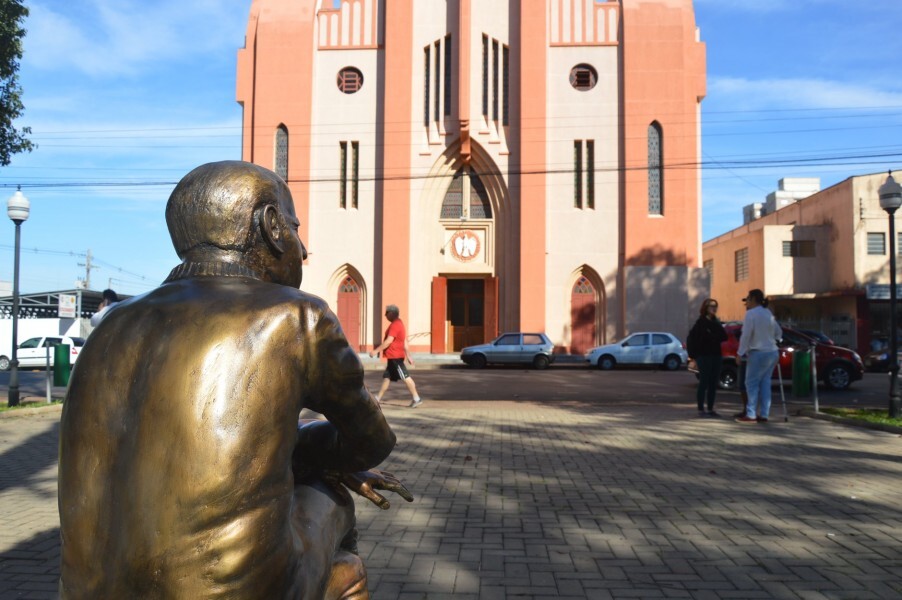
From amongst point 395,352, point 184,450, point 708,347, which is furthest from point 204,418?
point 395,352

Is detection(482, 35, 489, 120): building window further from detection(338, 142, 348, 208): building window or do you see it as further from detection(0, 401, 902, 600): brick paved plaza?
detection(0, 401, 902, 600): brick paved plaza

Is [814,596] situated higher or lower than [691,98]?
lower

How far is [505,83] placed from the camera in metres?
29.5

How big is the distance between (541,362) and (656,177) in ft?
31.5

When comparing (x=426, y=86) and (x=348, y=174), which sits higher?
(x=426, y=86)

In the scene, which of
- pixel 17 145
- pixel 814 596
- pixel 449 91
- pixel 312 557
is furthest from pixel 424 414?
pixel 449 91

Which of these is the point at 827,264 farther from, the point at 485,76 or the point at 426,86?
the point at 426,86

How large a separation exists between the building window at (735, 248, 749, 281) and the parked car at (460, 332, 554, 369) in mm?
20786

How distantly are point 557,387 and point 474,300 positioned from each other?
45.6 ft

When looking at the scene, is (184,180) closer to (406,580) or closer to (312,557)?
(312,557)

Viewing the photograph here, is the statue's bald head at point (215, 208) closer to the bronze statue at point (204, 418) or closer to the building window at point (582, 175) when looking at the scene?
the bronze statue at point (204, 418)

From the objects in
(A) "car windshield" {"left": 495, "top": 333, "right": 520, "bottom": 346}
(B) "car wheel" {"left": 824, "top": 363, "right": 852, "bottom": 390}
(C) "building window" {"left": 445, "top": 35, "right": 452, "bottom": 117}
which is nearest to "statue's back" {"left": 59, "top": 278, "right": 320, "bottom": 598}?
(B) "car wheel" {"left": 824, "top": 363, "right": 852, "bottom": 390}

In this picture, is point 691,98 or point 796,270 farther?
point 796,270

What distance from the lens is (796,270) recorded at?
3716 cm
